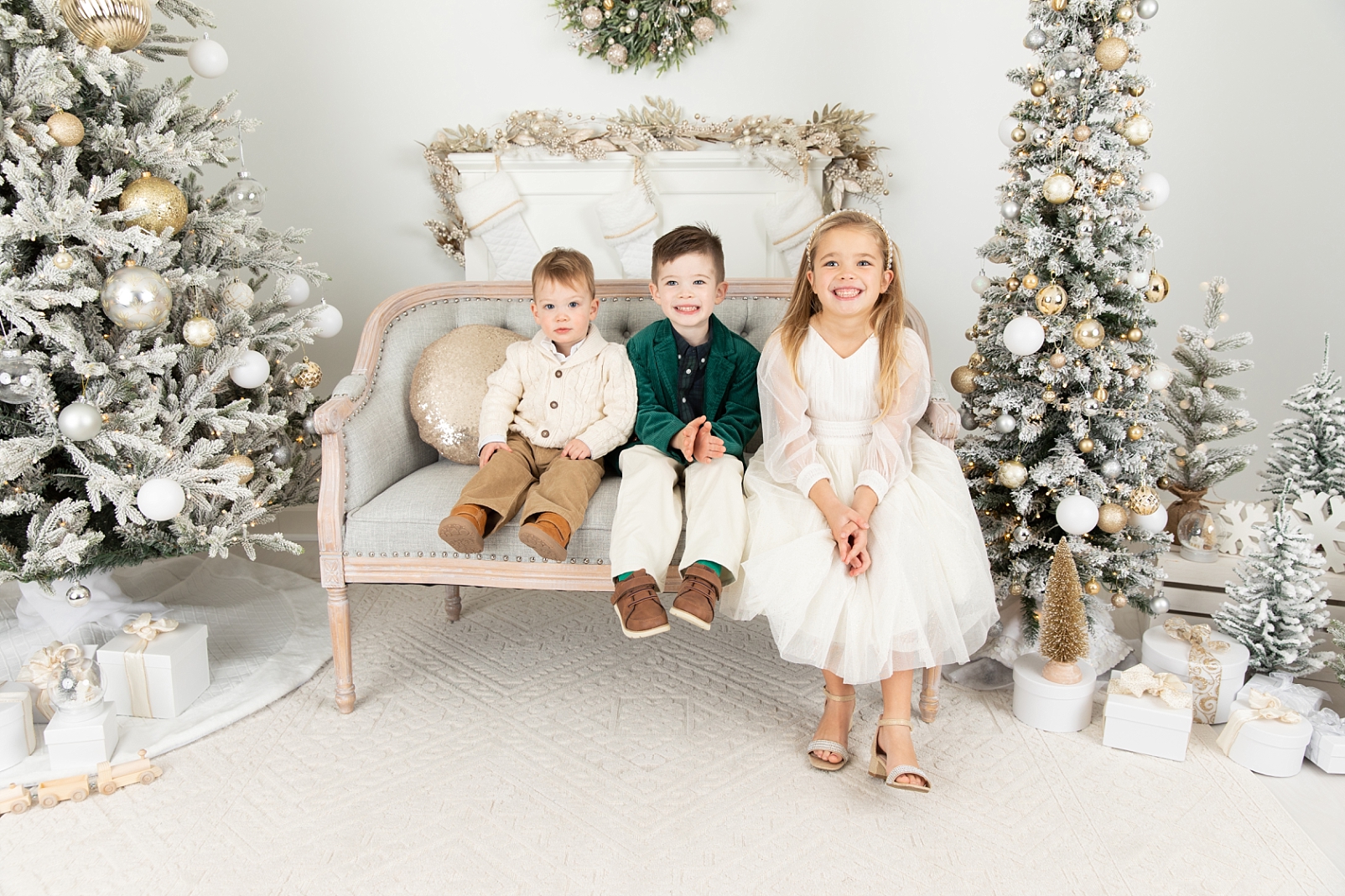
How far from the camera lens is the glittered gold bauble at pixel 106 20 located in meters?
1.94

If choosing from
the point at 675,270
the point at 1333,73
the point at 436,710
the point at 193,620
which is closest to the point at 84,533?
the point at 193,620

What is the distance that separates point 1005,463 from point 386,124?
2.56m

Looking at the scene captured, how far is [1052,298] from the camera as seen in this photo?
2.14 meters

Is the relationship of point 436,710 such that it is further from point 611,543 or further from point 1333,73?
point 1333,73

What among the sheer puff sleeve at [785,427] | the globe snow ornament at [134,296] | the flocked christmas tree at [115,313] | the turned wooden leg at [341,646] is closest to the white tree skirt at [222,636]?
the turned wooden leg at [341,646]

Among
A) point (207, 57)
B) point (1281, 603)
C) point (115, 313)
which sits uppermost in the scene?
point (207, 57)

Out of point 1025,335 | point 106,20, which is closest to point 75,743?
point 106,20

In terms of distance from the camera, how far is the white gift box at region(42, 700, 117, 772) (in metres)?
1.90

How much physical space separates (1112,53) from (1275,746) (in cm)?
164

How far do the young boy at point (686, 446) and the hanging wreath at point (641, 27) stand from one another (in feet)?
3.93

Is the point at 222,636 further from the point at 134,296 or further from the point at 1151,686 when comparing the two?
the point at 1151,686

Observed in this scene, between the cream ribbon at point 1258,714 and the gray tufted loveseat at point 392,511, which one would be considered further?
the gray tufted loveseat at point 392,511

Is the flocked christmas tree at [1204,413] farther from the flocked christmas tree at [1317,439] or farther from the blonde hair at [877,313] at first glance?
the blonde hair at [877,313]

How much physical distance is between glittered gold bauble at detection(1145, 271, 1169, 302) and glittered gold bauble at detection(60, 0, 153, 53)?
2514 mm
